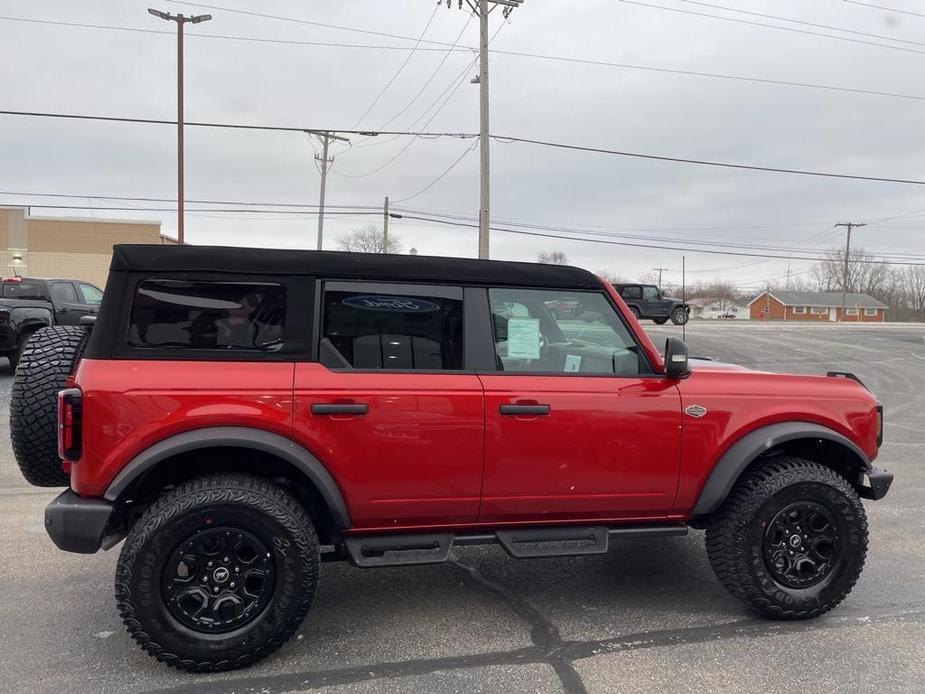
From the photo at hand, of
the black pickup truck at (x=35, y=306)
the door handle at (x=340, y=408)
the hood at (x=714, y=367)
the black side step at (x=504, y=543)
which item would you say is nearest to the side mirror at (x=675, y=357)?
the hood at (x=714, y=367)

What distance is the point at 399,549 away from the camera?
312 centimetres

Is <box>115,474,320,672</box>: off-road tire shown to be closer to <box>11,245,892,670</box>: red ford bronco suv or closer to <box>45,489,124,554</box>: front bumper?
<box>11,245,892,670</box>: red ford bronco suv

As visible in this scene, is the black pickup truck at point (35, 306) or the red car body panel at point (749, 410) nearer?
the red car body panel at point (749, 410)

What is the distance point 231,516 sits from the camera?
2840 mm

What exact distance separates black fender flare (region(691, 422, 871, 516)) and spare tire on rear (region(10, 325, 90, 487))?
3182 mm

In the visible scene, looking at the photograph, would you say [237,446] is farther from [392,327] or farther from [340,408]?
[392,327]

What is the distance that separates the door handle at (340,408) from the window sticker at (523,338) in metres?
0.79

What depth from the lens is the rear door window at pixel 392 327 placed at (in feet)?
10.2

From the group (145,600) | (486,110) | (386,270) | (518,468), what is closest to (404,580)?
(518,468)

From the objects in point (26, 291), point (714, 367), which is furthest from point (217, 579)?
point (26, 291)

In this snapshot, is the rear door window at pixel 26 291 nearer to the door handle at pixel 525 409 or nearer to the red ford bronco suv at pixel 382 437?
the red ford bronco suv at pixel 382 437

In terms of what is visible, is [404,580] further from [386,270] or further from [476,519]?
[386,270]

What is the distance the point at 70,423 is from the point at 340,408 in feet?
3.62

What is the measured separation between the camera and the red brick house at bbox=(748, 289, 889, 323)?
8525cm
